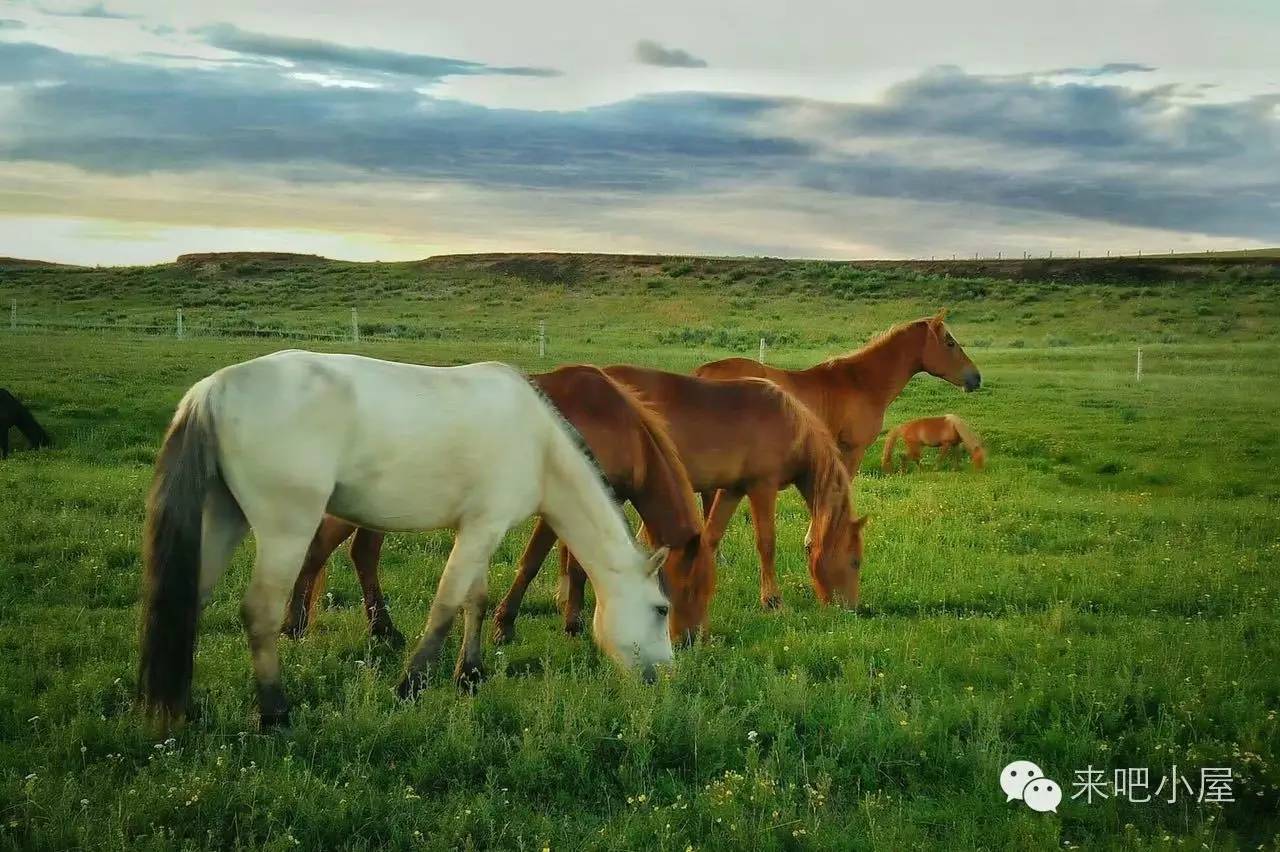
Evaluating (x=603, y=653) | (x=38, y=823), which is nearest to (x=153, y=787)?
(x=38, y=823)

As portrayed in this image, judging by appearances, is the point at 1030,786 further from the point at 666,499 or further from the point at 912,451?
the point at 912,451

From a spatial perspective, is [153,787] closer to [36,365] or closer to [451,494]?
[451,494]

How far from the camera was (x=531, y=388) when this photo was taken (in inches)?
241

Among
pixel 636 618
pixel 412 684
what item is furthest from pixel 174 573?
pixel 636 618

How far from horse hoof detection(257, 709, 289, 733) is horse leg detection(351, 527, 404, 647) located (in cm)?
157

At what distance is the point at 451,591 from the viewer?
223 inches

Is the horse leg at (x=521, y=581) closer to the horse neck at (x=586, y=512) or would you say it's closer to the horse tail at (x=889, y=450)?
the horse neck at (x=586, y=512)

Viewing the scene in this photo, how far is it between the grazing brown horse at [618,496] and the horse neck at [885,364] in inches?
203

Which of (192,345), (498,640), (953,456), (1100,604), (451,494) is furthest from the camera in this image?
(192,345)

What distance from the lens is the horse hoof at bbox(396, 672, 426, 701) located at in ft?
18.4

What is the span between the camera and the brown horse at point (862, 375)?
37.0 ft

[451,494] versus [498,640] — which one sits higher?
[451,494]

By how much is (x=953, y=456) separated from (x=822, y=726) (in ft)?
40.3

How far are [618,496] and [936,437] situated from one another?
10562 mm
